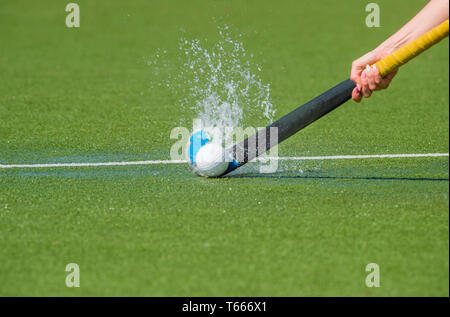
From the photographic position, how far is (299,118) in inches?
182

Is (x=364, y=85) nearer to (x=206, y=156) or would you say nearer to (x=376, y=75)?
(x=376, y=75)

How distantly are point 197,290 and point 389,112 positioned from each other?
413 centimetres

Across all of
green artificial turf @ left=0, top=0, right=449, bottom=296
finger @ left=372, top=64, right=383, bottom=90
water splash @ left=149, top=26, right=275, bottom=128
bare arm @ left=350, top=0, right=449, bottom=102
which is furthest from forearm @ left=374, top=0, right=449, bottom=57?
water splash @ left=149, top=26, right=275, bottom=128

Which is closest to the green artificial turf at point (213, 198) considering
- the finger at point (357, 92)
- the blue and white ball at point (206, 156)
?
the blue and white ball at point (206, 156)

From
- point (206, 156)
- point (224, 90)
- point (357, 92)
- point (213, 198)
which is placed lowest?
point (213, 198)

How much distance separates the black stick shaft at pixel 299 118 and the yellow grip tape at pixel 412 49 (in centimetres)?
39

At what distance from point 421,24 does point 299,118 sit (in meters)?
0.96

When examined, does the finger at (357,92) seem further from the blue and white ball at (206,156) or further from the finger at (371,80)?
the blue and white ball at (206,156)

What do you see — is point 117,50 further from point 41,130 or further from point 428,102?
point 428,102

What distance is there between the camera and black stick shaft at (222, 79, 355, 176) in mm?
4586

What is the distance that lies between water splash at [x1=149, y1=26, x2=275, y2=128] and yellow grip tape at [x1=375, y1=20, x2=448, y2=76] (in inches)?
68.1

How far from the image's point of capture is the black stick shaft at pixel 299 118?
4.59 metres

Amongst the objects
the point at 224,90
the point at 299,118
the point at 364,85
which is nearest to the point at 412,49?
the point at 364,85
